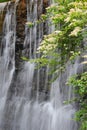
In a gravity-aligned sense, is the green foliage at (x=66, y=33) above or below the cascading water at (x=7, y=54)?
above

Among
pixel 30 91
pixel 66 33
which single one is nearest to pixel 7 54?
pixel 30 91

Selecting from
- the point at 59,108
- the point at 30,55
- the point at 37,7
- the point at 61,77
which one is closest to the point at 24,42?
the point at 30,55

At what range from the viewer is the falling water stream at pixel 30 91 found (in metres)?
11.0

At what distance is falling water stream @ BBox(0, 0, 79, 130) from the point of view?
11.0m

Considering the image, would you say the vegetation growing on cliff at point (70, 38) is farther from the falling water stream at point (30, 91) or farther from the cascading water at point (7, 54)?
the cascading water at point (7, 54)

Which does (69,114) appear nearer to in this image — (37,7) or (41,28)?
(41,28)

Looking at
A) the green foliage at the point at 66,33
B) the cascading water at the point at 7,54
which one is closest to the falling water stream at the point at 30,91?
the cascading water at the point at 7,54

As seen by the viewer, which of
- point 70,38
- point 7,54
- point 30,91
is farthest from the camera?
point 7,54

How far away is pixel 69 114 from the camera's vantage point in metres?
10.7

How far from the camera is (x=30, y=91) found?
12.5 meters

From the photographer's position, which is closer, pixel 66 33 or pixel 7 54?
pixel 66 33

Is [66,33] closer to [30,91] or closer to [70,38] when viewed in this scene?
[70,38]

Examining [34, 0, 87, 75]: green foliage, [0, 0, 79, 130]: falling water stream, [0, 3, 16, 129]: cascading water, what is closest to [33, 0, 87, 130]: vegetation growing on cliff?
[34, 0, 87, 75]: green foliage

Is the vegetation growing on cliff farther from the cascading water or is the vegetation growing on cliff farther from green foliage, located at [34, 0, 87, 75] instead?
the cascading water
